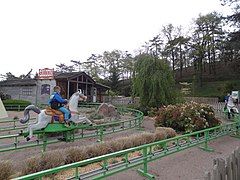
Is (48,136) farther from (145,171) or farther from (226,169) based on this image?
(226,169)

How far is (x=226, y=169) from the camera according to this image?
2.35 m

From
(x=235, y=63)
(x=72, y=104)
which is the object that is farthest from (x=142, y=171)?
(x=235, y=63)

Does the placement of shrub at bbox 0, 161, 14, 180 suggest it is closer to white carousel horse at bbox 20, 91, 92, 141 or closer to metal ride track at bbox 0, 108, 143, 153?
metal ride track at bbox 0, 108, 143, 153

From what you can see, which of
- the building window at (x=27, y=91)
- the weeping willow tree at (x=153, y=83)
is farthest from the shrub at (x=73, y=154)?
the building window at (x=27, y=91)

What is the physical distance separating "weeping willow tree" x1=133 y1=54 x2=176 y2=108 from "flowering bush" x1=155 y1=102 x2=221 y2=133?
193 inches

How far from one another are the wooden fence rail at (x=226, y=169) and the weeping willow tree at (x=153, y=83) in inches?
410

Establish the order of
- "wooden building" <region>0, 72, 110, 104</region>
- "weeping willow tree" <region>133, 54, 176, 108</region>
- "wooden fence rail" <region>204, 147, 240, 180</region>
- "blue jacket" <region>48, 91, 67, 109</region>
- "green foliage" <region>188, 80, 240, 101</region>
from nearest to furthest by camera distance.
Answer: "wooden fence rail" <region>204, 147, 240, 180</region>, "blue jacket" <region>48, 91, 67, 109</region>, "weeping willow tree" <region>133, 54, 176, 108</region>, "wooden building" <region>0, 72, 110, 104</region>, "green foliage" <region>188, 80, 240, 101</region>

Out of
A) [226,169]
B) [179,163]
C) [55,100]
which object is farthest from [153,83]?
[226,169]

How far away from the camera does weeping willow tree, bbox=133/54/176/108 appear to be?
13078mm

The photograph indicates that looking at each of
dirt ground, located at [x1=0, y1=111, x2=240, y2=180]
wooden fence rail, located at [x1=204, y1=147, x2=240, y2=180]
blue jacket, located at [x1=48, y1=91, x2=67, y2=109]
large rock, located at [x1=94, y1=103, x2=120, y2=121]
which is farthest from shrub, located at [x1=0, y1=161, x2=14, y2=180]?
large rock, located at [x1=94, y1=103, x2=120, y2=121]

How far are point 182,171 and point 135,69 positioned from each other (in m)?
11.6

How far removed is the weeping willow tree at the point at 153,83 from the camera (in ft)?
42.9

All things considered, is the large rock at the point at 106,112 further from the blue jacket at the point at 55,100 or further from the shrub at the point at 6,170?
the shrub at the point at 6,170

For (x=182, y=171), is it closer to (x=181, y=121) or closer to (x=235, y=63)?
(x=181, y=121)
